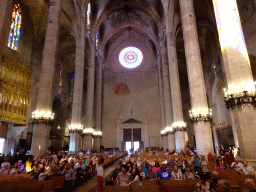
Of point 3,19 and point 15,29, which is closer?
point 3,19

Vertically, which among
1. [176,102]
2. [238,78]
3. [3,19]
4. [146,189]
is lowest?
[146,189]

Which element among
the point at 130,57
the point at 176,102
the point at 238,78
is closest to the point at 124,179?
the point at 238,78

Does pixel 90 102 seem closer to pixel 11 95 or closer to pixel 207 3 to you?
pixel 11 95

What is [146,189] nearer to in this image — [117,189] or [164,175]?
[117,189]

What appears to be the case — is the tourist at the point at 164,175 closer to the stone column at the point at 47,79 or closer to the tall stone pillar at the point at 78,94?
the stone column at the point at 47,79

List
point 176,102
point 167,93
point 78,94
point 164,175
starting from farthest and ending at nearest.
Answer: point 167,93
point 78,94
point 176,102
point 164,175

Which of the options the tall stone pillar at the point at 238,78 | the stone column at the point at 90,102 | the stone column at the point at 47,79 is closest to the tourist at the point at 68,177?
the stone column at the point at 47,79

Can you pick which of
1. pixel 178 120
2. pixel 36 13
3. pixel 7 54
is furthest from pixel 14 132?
pixel 178 120

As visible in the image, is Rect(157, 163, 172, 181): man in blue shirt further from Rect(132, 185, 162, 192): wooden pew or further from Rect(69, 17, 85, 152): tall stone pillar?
Rect(69, 17, 85, 152): tall stone pillar

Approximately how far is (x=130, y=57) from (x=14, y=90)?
73.7 ft

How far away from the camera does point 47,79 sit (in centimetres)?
1206

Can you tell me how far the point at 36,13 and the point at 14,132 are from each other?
44.7 feet

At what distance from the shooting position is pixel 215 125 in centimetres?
2306

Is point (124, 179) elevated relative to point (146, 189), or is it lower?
elevated
